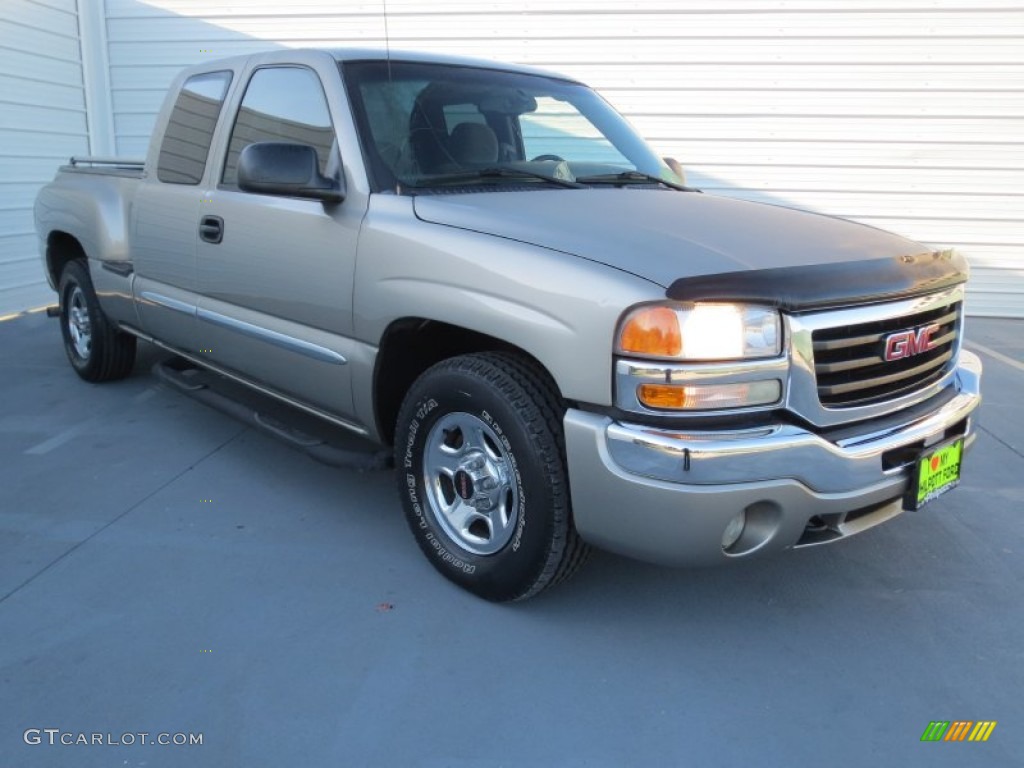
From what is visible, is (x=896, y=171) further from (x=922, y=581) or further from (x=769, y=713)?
(x=769, y=713)

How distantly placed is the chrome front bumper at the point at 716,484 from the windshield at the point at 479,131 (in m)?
1.29

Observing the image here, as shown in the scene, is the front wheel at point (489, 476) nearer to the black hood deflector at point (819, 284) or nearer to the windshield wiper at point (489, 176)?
the black hood deflector at point (819, 284)

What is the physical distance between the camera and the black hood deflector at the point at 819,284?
7.73 ft

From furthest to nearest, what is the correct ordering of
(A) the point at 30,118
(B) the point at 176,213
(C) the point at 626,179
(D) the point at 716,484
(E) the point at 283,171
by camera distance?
(A) the point at 30,118
(B) the point at 176,213
(C) the point at 626,179
(E) the point at 283,171
(D) the point at 716,484

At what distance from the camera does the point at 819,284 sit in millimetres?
2473

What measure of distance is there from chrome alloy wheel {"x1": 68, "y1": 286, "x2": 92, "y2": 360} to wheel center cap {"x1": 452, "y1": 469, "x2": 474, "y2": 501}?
3.49 meters

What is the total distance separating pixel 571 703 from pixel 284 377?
190 centimetres

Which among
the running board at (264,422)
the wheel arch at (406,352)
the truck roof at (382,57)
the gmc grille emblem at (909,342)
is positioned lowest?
the running board at (264,422)

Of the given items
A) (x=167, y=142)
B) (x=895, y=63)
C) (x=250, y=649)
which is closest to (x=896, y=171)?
(x=895, y=63)

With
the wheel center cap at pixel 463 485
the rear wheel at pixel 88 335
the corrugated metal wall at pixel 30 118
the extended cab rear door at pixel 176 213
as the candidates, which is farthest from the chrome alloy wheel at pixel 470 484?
the corrugated metal wall at pixel 30 118

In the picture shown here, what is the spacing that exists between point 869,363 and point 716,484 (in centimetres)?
66

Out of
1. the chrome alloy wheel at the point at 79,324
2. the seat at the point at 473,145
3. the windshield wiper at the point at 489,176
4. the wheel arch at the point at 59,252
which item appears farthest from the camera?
the wheel arch at the point at 59,252

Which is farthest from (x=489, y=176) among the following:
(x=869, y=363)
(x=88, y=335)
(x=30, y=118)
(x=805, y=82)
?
(x=30, y=118)

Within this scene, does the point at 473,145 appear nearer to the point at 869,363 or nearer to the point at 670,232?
the point at 670,232
